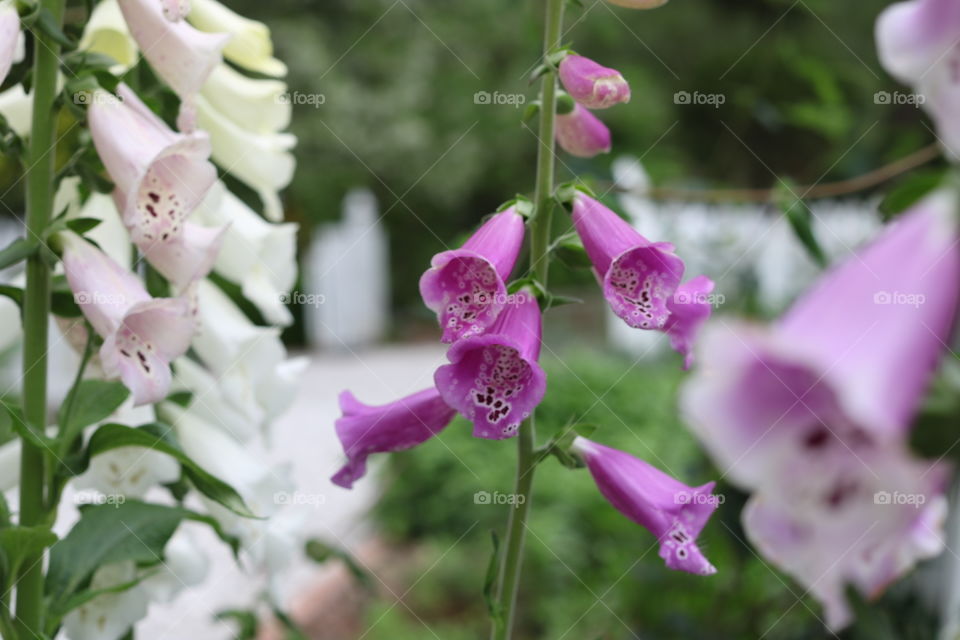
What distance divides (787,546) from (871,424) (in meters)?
0.08

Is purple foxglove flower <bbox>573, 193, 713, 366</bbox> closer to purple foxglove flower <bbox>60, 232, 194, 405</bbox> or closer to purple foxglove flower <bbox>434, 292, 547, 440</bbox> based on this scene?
purple foxglove flower <bbox>434, 292, 547, 440</bbox>

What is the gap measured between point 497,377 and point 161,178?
347mm

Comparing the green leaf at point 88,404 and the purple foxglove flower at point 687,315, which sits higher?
the purple foxglove flower at point 687,315

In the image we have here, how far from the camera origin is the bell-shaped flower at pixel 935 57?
0.29m

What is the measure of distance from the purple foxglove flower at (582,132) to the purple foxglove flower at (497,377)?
204 millimetres

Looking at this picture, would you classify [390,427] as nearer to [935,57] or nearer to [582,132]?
[582,132]

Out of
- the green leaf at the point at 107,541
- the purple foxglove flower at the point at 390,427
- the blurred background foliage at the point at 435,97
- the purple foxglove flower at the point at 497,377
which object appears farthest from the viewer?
the blurred background foliage at the point at 435,97

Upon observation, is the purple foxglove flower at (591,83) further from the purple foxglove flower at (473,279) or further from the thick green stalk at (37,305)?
the thick green stalk at (37,305)

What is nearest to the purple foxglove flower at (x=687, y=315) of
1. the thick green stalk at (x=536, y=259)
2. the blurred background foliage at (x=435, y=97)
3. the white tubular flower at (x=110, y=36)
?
the thick green stalk at (x=536, y=259)

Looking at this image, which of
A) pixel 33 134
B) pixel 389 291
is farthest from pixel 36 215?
pixel 389 291

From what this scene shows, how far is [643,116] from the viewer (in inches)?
354

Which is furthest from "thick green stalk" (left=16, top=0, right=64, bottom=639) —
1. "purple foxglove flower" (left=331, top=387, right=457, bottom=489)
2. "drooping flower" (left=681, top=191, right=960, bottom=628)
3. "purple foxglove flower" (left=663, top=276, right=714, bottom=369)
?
"drooping flower" (left=681, top=191, right=960, bottom=628)

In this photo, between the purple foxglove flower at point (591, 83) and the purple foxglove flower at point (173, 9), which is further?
the purple foxglove flower at point (173, 9)

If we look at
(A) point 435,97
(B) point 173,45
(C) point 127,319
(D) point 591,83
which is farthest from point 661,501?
(A) point 435,97
